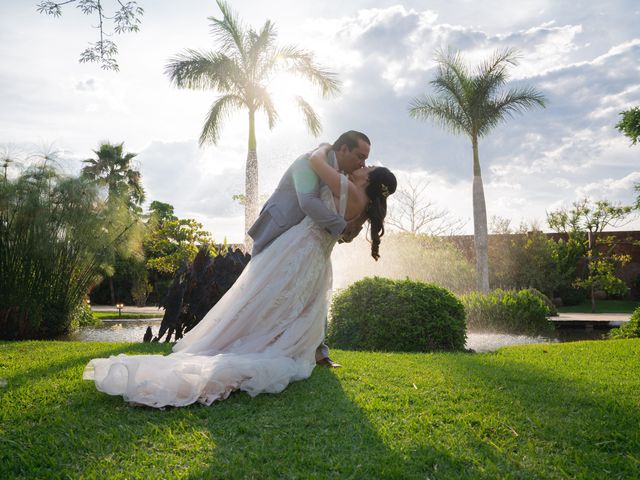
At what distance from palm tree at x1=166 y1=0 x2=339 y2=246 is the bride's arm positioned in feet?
39.8

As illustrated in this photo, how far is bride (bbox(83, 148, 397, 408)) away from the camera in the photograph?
2.90 meters

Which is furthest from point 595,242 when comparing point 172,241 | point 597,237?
point 172,241

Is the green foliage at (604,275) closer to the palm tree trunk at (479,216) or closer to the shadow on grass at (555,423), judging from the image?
the palm tree trunk at (479,216)

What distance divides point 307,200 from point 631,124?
462 inches

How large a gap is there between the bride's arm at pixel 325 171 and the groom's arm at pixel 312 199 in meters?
0.10

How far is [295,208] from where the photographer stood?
3857mm

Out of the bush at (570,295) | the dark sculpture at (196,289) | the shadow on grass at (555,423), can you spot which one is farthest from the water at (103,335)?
the bush at (570,295)

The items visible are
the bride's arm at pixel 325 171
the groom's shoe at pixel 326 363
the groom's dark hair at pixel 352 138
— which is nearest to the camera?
the bride's arm at pixel 325 171

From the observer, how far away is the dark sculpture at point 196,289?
6355mm

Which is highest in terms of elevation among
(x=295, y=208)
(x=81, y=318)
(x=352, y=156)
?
(x=352, y=156)

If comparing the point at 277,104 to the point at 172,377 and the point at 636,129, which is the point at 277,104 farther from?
the point at 172,377

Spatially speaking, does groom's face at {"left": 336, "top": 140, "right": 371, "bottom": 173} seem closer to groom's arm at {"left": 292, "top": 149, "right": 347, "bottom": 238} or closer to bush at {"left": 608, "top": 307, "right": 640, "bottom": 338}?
groom's arm at {"left": 292, "top": 149, "right": 347, "bottom": 238}

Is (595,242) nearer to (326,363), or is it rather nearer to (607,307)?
(607,307)

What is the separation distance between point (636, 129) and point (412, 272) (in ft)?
22.0
